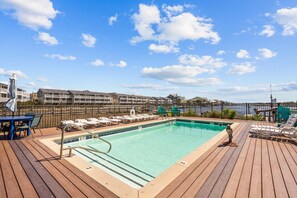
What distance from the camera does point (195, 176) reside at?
10.5ft

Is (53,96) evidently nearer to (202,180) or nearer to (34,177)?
(34,177)

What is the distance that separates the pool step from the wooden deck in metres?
1.12

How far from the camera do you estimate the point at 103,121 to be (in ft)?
31.5

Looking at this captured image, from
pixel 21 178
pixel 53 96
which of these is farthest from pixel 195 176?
pixel 53 96

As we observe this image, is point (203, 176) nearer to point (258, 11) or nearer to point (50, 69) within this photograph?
point (258, 11)

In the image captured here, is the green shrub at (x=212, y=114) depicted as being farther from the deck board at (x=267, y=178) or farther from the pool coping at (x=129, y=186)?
the pool coping at (x=129, y=186)

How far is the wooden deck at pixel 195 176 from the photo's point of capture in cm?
262

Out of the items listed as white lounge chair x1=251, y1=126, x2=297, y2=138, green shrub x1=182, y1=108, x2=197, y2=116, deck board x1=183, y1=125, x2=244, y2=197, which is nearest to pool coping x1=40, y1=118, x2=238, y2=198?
deck board x1=183, y1=125, x2=244, y2=197

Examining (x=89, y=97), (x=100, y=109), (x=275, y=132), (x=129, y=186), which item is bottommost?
(x=129, y=186)

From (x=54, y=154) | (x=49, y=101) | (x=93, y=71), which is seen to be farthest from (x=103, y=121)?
(x=49, y=101)

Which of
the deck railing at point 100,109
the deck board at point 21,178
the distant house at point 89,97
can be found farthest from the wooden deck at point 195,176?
the distant house at point 89,97

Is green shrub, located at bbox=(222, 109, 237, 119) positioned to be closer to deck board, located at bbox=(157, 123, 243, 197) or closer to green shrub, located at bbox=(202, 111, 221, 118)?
green shrub, located at bbox=(202, 111, 221, 118)

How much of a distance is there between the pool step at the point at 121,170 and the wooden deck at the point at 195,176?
1119mm

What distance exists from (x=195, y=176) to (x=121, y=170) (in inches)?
84.9
